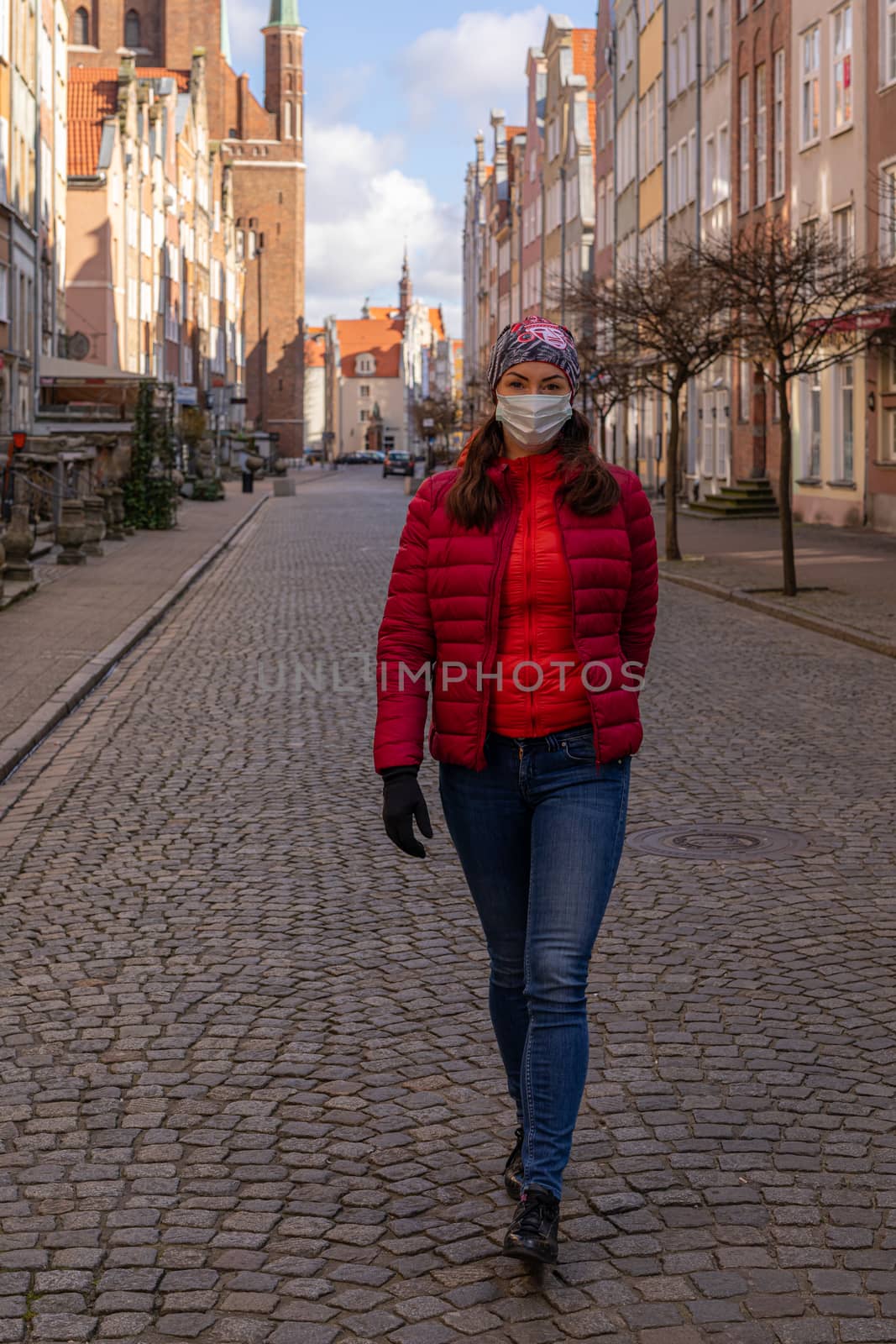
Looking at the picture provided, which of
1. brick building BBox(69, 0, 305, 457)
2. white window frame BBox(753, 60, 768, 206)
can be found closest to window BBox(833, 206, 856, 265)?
white window frame BBox(753, 60, 768, 206)

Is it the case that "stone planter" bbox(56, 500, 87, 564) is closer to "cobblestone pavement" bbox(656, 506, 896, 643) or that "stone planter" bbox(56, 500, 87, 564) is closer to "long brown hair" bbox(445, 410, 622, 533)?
"cobblestone pavement" bbox(656, 506, 896, 643)

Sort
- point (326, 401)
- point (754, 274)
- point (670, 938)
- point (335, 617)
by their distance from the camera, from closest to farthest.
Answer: point (670, 938)
point (335, 617)
point (754, 274)
point (326, 401)

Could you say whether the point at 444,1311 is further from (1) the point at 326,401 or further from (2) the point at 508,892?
(1) the point at 326,401

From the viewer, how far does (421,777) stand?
10.5 m

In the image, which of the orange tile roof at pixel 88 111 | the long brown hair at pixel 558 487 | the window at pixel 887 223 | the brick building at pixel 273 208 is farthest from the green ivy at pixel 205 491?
the brick building at pixel 273 208

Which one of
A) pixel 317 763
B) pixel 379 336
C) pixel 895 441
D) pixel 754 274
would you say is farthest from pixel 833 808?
pixel 379 336

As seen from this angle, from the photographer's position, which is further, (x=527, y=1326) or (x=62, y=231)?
(x=62, y=231)

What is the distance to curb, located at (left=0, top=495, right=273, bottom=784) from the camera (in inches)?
440

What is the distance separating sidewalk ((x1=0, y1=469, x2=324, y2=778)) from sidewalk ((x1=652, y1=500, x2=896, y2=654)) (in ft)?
17.6

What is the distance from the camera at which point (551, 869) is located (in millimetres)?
4008

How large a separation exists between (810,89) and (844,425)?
6.83 meters

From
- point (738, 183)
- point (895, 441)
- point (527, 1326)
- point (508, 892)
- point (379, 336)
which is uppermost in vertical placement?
point (379, 336)

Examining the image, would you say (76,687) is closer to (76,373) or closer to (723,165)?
(76,373)

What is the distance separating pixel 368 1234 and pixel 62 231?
5879cm
